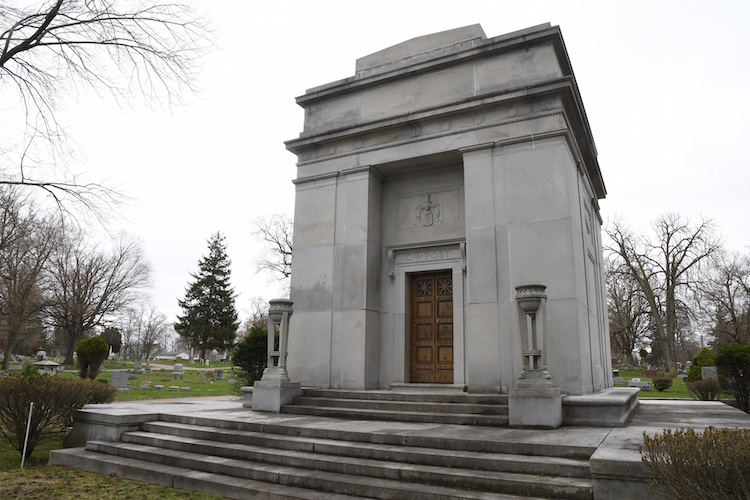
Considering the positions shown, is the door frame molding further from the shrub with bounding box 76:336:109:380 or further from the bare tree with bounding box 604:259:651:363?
the bare tree with bounding box 604:259:651:363

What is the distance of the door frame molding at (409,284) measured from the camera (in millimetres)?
10930

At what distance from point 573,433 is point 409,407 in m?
3.05

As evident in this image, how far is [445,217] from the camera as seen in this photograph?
1158 centimetres

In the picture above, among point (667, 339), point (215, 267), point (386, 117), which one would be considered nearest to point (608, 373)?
point (386, 117)

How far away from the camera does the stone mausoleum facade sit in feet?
31.4

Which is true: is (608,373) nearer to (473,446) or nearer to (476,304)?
(476,304)

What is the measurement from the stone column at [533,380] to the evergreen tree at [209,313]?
57.9 meters

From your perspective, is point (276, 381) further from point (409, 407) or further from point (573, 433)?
point (573, 433)

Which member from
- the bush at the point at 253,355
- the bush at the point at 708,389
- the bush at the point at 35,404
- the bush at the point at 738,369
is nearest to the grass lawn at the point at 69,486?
the bush at the point at 35,404

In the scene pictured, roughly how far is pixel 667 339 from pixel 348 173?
118ft

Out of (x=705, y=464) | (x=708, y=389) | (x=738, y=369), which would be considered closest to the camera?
(x=705, y=464)

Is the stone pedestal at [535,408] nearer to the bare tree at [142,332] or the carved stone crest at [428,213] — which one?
the carved stone crest at [428,213]

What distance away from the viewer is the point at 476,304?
9.91 meters

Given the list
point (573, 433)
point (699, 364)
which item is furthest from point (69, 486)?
point (699, 364)
